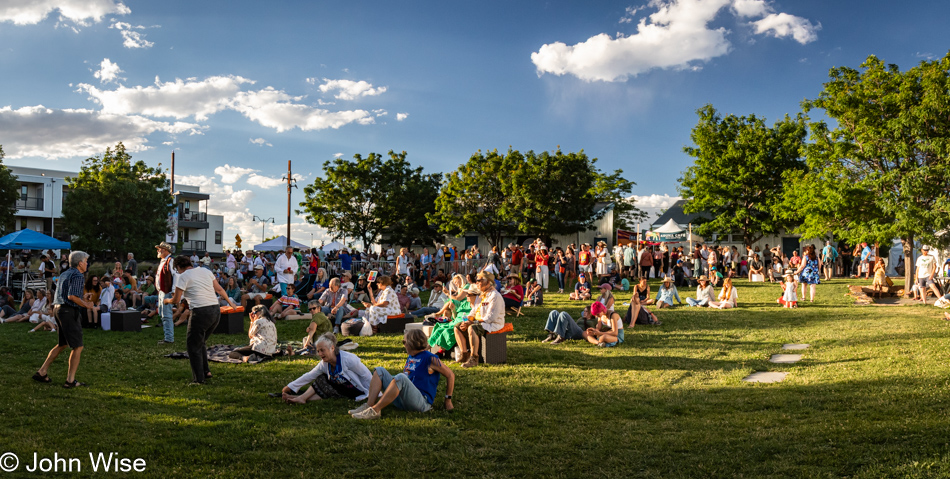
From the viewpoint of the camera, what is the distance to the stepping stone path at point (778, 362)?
7.82m

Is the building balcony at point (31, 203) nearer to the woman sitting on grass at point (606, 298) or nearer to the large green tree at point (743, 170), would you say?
the large green tree at point (743, 170)

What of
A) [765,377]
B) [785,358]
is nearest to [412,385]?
[765,377]

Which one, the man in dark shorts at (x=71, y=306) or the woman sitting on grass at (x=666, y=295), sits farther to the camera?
the woman sitting on grass at (x=666, y=295)

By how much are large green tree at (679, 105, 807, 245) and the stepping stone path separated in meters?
26.5

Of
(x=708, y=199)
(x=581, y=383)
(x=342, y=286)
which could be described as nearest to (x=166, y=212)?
(x=342, y=286)

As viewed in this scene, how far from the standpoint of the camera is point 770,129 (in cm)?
3644

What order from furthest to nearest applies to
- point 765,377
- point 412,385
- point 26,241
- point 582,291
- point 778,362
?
point 26,241 < point 582,291 < point 778,362 < point 765,377 < point 412,385

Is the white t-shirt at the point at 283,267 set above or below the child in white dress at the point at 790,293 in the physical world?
above

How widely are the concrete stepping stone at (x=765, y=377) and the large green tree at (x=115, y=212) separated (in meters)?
41.6

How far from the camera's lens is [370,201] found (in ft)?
145

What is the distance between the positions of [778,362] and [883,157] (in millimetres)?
13595

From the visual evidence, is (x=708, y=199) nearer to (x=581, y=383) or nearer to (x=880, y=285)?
(x=880, y=285)

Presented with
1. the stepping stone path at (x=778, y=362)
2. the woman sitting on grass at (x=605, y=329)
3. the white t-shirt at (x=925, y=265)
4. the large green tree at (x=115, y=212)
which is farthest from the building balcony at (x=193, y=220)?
the stepping stone path at (x=778, y=362)

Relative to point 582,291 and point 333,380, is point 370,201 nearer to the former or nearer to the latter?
point 582,291
